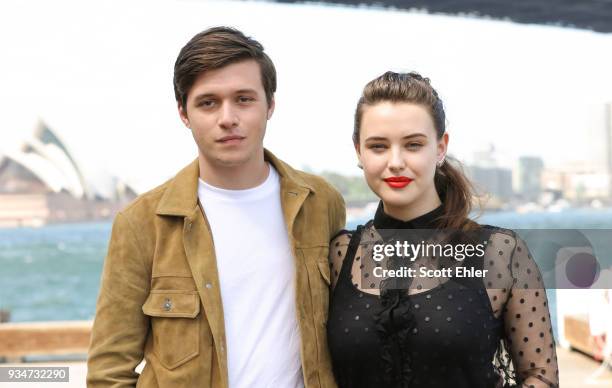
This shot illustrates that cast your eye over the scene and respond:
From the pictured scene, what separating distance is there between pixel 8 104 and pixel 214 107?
3886cm

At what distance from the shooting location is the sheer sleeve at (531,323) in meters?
1.49

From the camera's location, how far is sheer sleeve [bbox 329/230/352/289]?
1.65 metres

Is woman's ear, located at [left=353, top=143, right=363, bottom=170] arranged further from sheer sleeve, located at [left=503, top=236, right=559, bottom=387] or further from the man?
sheer sleeve, located at [left=503, top=236, right=559, bottom=387]

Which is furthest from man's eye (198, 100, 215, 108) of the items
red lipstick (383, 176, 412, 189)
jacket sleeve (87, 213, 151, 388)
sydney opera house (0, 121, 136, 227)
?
sydney opera house (0, 121, 136, 227)

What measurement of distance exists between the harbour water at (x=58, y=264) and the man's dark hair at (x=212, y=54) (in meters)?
29.8

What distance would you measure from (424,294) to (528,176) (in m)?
44.5

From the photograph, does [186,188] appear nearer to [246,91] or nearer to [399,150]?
[246,91]

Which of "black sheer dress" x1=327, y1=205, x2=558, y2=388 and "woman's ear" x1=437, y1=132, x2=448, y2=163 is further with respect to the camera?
"woman's ear" x1=437, y1=132, x2=448, y2=163

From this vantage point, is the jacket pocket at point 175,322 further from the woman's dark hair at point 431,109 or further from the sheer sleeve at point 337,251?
the woman's dark hair at point 431,109

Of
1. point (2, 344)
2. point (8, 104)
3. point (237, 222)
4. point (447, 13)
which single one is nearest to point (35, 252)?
point (8, 104)

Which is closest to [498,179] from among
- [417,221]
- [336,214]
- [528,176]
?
[528,176]

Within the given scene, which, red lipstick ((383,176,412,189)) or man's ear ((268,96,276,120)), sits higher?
man's ear ((268,96,276,120))

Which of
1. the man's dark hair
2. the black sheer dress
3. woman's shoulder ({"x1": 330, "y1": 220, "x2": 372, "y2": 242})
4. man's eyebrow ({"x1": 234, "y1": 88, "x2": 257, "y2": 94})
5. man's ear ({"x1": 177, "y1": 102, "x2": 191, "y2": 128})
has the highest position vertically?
the man's dark hair

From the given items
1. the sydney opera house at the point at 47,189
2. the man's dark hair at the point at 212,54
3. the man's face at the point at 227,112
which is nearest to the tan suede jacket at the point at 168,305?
the man's face at the point at 227,112
